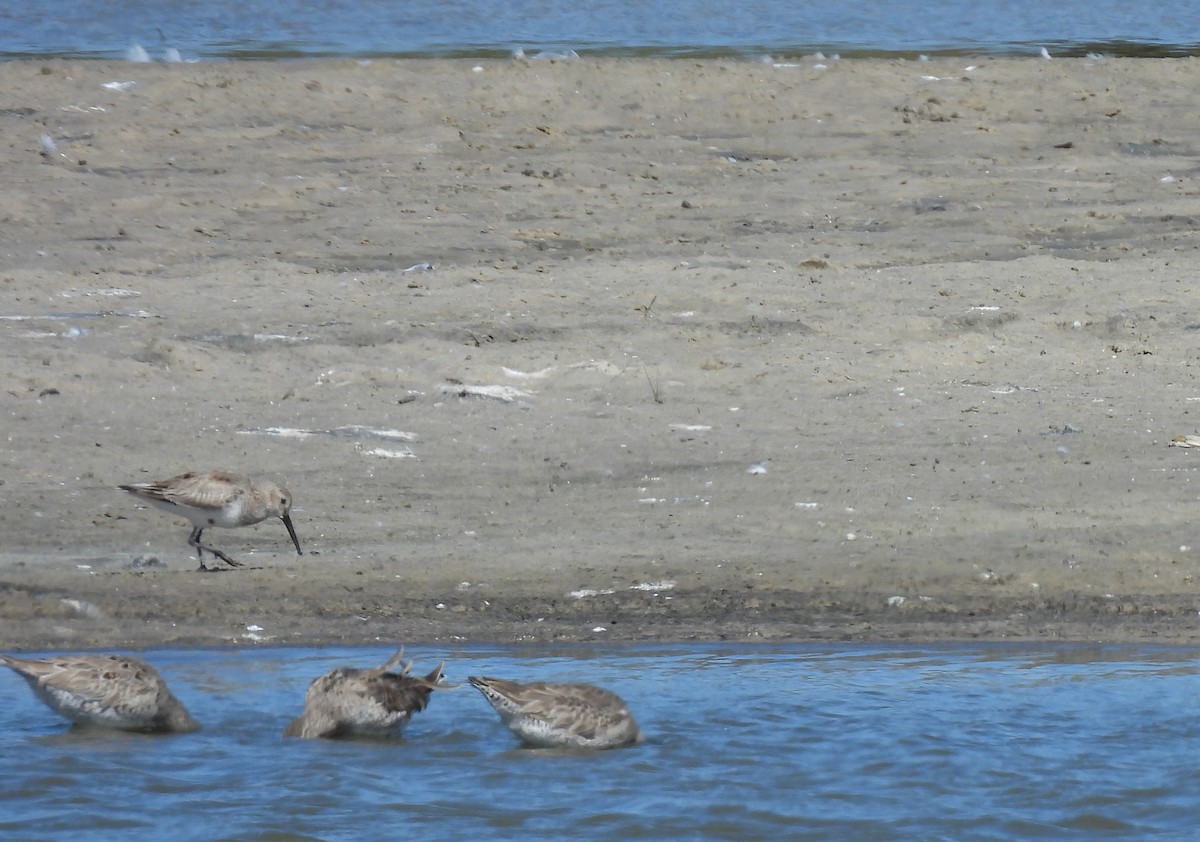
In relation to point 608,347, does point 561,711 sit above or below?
below

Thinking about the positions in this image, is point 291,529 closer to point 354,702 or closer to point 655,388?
point 354,702

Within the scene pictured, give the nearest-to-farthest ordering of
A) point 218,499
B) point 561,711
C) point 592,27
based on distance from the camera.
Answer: point 561,711 → point 218,499 → point 592,27

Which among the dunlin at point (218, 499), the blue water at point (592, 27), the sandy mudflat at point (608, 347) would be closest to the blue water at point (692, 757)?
the sandy mudflat at point (608, 347)

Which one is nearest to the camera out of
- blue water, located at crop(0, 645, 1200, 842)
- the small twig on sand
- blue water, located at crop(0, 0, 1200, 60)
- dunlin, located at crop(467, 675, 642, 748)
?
blue water, located at crop(0, 645, 1200, 842)

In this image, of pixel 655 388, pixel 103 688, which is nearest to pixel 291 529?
pixel 103 688

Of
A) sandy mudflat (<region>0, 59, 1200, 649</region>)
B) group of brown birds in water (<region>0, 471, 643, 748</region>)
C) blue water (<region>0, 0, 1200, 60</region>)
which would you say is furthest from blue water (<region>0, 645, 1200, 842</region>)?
blue water (<region>0, 0, 1200, 60</region>)

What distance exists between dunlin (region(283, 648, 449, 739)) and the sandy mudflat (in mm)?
924

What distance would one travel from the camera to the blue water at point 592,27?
63.3 feet

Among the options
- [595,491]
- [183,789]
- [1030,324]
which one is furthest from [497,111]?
[183,789]

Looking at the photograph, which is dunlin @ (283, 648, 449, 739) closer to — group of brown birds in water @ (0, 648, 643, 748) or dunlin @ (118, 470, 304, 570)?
group of brown birds in water @ (0, 648, 643, 748)

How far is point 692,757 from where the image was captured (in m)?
6.50

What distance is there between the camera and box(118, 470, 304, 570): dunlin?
778 cm

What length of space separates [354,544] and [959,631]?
2477 millimetres

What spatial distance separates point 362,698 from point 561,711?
64 cm
